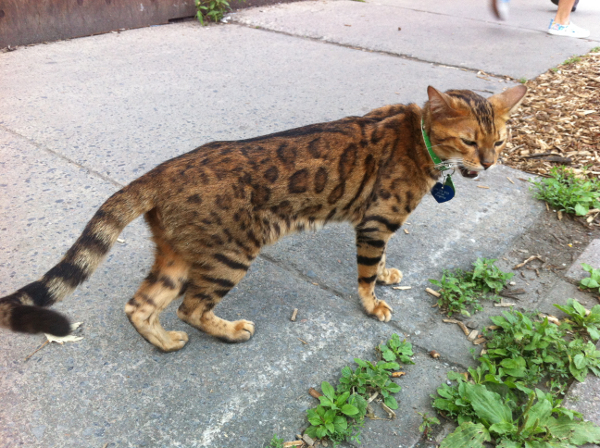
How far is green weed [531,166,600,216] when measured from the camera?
3794mm

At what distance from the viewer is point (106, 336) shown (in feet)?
8.64

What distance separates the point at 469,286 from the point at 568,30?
21.4 feet

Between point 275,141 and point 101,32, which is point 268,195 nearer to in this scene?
point 275,141

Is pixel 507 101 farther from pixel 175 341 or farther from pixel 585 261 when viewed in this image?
pixel 175 341

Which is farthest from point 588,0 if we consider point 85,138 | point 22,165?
point 22,165

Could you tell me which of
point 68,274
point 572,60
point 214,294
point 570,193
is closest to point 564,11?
point 572,60

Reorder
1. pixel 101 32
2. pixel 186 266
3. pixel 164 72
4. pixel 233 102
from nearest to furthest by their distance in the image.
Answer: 1. pixel 186 266
2. pixel 233 102
3. pixel 164 72
4. pixel 101 32

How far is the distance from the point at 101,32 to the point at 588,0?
9.47 metres

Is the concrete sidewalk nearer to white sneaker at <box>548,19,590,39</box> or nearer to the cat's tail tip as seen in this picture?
white sneaker at <box>548,19,590,39</box>

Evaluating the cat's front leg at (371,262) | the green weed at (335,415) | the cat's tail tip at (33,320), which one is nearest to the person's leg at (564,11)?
the cat's front leg at (371,262)

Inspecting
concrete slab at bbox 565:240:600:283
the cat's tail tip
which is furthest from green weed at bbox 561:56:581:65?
the cat's tail tip

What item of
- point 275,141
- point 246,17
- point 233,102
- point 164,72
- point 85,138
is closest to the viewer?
point 275,141

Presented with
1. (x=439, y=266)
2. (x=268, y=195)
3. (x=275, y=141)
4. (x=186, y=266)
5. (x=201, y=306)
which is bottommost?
(x=439, y=266)

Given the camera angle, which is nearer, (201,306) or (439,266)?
(201,306)
